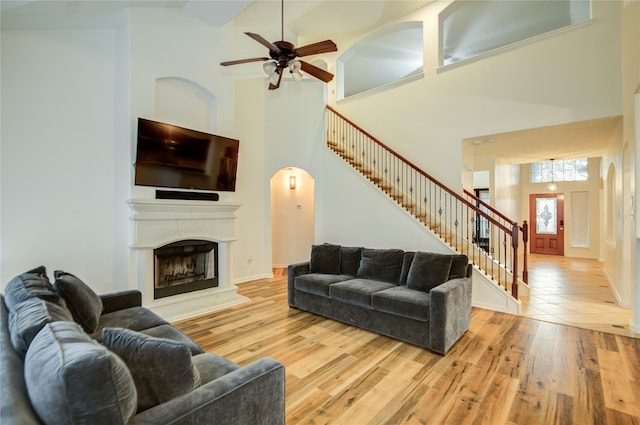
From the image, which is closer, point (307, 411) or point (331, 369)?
point (307, 411)

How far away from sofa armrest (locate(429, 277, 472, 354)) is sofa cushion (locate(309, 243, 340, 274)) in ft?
5.26

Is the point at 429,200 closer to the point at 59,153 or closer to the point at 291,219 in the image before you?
the point at 291,219

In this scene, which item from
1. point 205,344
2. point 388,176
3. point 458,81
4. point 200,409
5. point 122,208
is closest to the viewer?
point 200,409

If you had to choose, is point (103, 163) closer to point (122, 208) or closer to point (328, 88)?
point (122, 208)

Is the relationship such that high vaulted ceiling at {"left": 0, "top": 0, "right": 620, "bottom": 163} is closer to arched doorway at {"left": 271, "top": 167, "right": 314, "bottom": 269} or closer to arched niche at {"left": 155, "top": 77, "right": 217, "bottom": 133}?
arched niche at {"left": 155, "top": 77, "right": 217, "bottom": 133}

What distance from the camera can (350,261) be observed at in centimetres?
427

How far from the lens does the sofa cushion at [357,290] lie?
3400 mm

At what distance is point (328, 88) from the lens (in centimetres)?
703

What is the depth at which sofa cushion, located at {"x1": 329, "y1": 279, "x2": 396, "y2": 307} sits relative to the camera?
3400mm

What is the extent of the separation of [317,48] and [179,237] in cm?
298

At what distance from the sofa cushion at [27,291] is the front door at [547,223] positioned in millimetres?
11602

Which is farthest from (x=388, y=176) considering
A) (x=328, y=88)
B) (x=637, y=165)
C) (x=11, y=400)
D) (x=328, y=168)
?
(x=11, y=400)

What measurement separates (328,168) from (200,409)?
530 centimetres

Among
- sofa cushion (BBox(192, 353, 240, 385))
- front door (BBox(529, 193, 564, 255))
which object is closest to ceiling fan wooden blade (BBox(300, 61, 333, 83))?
sofa cushion (BBox(192, 353, 240, 385))
